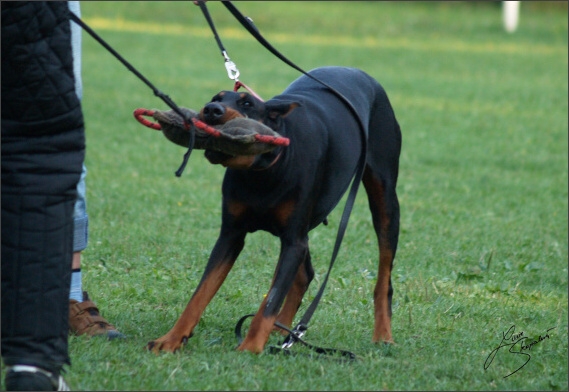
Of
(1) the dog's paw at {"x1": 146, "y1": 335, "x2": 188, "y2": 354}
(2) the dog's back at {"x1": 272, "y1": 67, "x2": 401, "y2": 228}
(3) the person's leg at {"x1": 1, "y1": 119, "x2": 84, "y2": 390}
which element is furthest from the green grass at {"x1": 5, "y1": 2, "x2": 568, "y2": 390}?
Result: (2) the dog's back at {"x1": 272, "y1": 67, "x2": 401, "y2": 228}

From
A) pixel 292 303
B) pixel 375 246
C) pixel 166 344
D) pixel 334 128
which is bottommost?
pixel 375 246

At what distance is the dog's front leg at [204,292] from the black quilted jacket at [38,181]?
0.72m

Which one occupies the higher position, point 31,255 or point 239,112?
point 239,112

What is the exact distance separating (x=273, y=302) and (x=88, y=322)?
2.95 ft

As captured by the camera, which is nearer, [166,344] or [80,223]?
[166,344]

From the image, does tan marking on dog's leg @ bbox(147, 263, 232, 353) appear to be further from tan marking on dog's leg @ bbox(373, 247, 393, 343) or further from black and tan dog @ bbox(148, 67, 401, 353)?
tan marking on dog's leg @ bbox(373, 247, 393, 343)

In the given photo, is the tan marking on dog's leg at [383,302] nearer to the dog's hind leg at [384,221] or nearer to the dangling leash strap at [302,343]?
the dog's hind leg at [384,221]

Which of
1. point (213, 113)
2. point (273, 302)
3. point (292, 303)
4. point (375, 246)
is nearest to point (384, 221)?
point (292, 303)

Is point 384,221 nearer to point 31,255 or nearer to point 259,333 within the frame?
point 259,333

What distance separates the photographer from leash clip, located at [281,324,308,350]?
13.1ft

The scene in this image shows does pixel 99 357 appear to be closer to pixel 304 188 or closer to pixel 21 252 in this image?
pixel 21 252

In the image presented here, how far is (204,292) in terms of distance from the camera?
12.8 ft

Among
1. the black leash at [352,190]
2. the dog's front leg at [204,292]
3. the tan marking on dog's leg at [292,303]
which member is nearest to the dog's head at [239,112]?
the black leash at [352,190]

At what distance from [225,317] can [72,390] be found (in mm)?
1422
